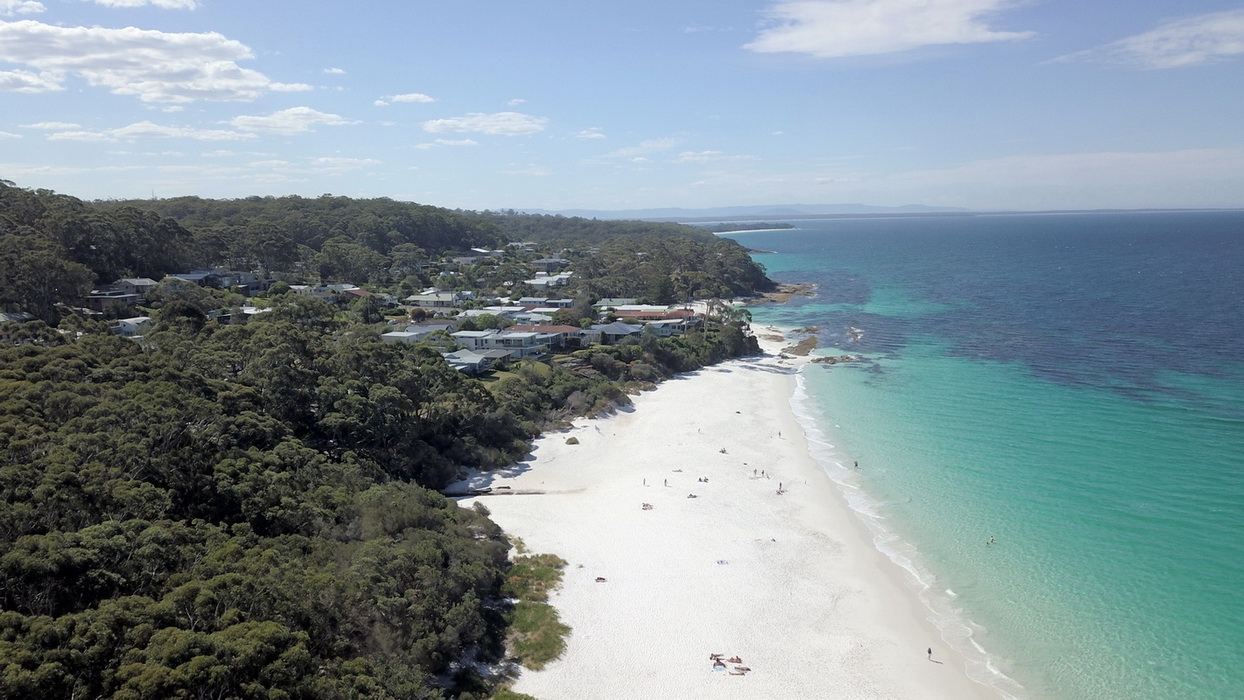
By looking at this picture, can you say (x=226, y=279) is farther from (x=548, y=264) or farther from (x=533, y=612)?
(x=533, y=612)

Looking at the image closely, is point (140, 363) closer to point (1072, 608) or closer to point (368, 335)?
point (368, 335)

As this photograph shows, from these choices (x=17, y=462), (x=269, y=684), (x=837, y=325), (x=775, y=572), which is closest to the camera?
(x=269, y=684)

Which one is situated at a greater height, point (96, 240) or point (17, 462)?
point (96, 240)

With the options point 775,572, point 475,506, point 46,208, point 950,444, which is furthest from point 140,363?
point 46,208

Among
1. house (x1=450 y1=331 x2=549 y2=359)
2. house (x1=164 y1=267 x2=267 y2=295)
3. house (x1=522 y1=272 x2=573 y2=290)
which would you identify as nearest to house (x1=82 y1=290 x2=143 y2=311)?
house (x1=164 y1=267 x2=267 y2=295)

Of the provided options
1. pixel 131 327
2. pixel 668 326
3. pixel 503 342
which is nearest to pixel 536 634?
pixel 503 342

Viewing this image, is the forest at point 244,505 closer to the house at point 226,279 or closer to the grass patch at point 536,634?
the grass patch at point 536,634

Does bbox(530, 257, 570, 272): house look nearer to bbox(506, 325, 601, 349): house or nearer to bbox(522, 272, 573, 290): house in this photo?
bbox(522, 272, 573, 290): house
